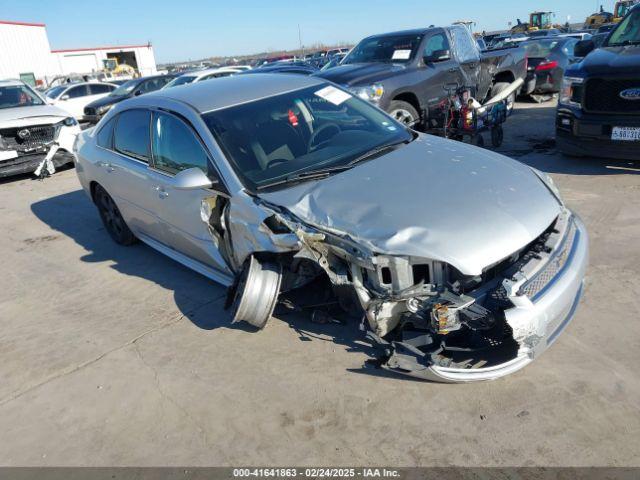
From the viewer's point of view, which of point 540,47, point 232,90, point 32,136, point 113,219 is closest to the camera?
point 232,90

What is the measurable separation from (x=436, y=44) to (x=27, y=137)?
739 cm

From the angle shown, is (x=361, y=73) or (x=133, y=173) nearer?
(x=133, y=173)

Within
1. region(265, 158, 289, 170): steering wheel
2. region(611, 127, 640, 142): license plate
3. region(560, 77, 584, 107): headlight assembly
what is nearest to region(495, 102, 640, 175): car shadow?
region(611, 127, 640, 142): license plate

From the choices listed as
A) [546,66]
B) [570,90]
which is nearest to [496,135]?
[570,90]

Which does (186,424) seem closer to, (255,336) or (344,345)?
(255,336)

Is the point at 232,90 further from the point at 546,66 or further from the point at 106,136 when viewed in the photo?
the point at 546,66

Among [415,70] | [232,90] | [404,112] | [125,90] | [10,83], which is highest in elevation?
[10,83]

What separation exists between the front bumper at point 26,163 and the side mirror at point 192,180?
726 centimetres

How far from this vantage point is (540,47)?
12.0 metres

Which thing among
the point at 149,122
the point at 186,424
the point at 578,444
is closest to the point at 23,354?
the point at 186,424

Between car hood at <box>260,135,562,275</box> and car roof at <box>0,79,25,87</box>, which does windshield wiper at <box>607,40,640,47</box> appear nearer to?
car hood at <box>260,135,562,275</box>

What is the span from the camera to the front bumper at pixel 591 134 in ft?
18.6

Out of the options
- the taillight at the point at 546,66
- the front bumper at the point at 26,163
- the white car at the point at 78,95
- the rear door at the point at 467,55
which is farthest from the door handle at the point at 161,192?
the white car at the point at 78,95

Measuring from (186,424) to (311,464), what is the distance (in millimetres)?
804
